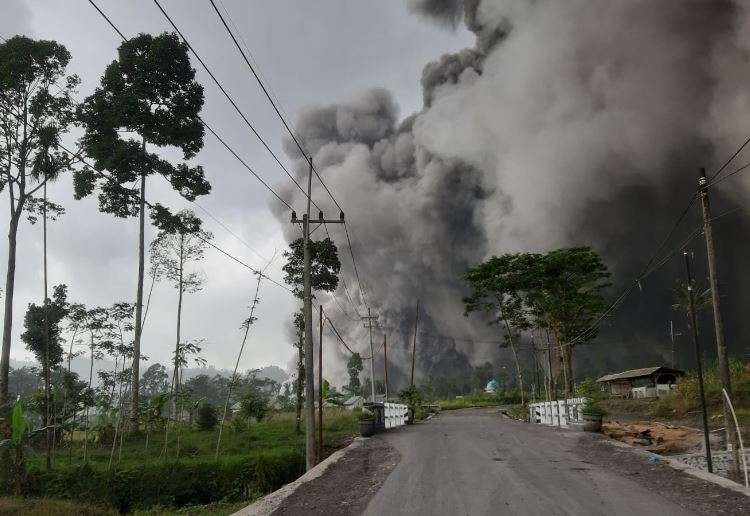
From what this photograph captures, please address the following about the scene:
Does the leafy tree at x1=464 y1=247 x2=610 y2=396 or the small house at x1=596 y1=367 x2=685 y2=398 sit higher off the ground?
the leafy tree at x1=464 y1=247 x2=610 y2=396

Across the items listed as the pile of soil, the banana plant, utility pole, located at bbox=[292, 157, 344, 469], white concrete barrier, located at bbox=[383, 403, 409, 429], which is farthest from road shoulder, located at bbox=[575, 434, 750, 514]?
the banana plant

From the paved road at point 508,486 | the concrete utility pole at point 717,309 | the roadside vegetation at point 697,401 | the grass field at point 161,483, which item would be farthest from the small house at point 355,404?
the concrete utility pole at point 717,309

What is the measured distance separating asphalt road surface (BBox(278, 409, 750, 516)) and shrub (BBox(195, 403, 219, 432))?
56.5 ft

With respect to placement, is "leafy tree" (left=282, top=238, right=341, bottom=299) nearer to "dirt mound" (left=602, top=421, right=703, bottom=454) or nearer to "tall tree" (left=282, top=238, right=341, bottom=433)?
"tall tree" (left=282, top=238, right=341, bottom=433)

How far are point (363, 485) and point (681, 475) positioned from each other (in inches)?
267

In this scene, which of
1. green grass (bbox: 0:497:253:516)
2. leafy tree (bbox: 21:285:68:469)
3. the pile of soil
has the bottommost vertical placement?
green grass (bbox: 0:497:253:516)

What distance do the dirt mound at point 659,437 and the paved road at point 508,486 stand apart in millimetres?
5702

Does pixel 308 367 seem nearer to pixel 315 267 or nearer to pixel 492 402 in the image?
pixel 315 267

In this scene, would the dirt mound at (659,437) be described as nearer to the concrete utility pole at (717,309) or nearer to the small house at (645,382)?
the concrete utility pole at (717,309)

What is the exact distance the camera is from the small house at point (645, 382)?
48.6 metres

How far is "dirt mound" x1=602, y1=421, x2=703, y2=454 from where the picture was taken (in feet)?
64.2

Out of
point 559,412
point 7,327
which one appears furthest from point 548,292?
point 7,327

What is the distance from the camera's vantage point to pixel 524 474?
11805mm

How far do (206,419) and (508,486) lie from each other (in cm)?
2451
